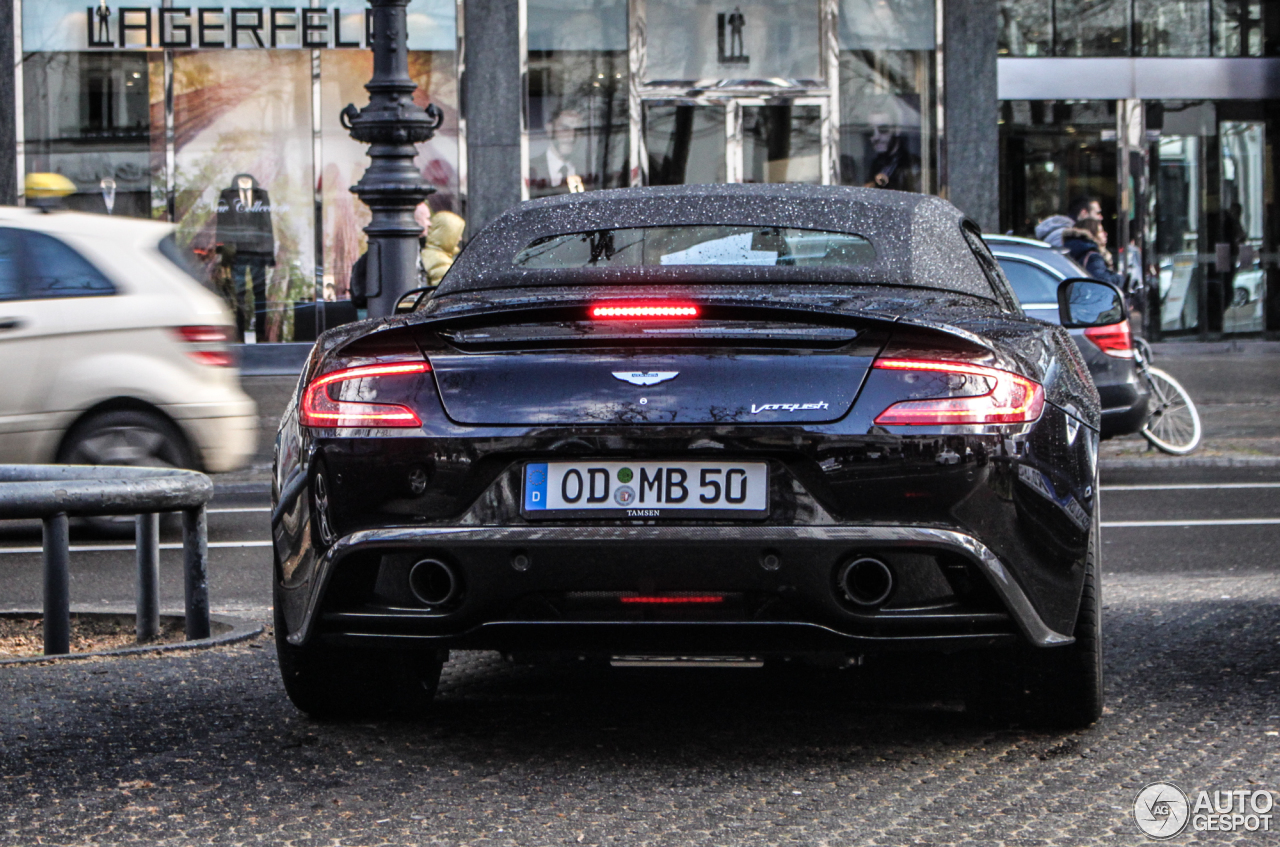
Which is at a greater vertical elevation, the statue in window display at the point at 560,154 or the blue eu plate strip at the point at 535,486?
the statue in window display at the point at 560,154

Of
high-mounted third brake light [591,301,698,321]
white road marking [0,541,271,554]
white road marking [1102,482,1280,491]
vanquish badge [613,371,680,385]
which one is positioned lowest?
→ white road marking [0,541,271,554]

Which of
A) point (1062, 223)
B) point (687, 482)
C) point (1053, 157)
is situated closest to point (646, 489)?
point (687, 482)

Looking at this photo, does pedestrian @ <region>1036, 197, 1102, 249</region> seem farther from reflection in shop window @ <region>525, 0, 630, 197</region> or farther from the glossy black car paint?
the glossy black car paint

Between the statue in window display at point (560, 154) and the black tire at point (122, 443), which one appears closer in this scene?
the black tire at point (122, 443)

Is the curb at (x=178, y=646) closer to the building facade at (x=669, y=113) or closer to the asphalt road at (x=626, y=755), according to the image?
the asphalt road at (x=626, y=755)

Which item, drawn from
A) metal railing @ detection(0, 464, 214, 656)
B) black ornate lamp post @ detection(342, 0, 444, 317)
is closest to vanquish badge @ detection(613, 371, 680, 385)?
metal railing @ detection(0, 464, 214, 656)

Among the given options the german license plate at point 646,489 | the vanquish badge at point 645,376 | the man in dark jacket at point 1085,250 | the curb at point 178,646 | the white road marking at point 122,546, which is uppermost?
the man in dark jacket at point 1085,250

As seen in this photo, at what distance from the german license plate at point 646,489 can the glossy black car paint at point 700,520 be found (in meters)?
0.03

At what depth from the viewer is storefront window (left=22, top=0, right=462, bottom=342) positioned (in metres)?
19.9

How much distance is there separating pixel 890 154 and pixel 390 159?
35.0ft

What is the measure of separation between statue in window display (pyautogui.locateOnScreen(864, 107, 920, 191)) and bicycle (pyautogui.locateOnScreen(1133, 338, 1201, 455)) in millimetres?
8048

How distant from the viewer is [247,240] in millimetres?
19984

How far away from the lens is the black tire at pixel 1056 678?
427cm

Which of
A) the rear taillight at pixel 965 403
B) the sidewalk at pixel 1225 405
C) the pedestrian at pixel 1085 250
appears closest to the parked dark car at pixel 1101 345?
the sidewalk at pixel 1225 405
